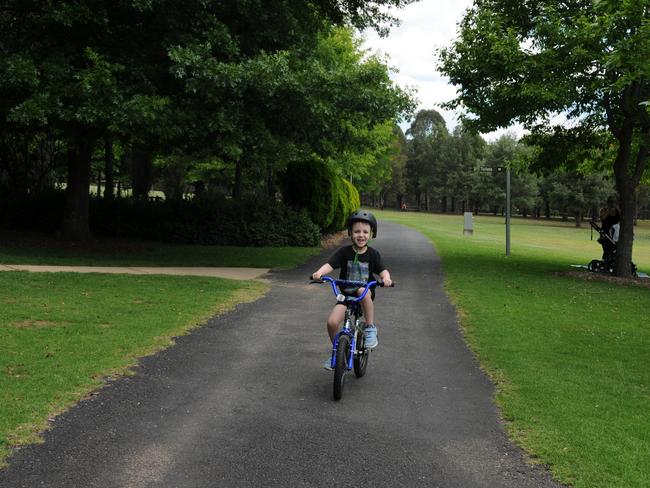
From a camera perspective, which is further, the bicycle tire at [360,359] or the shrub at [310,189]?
the shrub at [310,189]

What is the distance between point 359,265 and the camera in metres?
5.76

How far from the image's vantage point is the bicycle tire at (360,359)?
19.2 ft

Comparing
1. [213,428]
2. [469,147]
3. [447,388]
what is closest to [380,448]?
[213,428]

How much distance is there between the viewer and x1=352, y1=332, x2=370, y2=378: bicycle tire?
19.2 feet

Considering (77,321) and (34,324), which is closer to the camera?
(34,324)

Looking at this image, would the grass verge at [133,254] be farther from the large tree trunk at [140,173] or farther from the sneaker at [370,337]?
the sneaker at [370,337]

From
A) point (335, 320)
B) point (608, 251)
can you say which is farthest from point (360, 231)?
point (608, 251)

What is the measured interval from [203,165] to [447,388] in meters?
26.8

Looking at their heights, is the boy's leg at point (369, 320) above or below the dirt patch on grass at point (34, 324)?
above

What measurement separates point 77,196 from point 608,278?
49.0 feet

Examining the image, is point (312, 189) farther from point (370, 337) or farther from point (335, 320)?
point (335, 320)

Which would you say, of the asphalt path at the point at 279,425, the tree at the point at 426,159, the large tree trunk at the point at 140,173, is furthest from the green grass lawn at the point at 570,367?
the tree at the point at 426,159

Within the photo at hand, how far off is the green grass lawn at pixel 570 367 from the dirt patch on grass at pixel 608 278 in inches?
40.2

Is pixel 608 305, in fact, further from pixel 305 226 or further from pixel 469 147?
pixel 469 147
